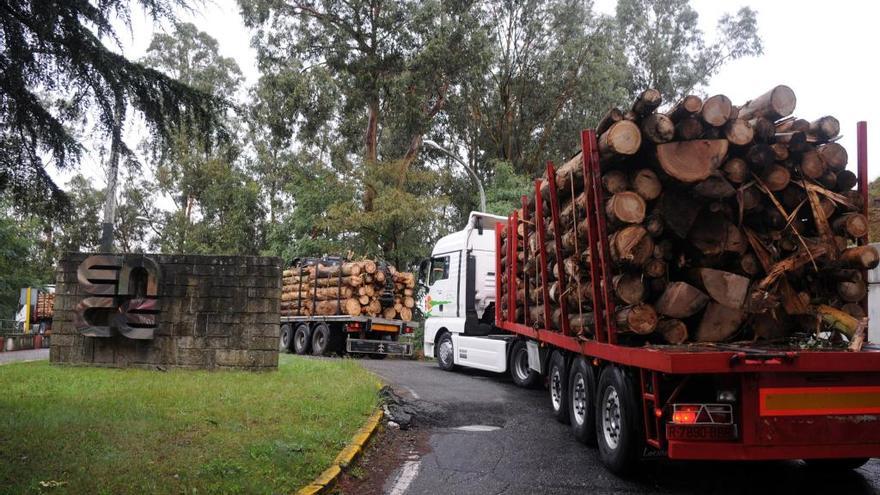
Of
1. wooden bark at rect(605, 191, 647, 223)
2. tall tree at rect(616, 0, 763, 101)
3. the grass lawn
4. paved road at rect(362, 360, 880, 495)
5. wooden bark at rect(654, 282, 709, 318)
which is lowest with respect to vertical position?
paved road at rect(362, 360, 880, 495)

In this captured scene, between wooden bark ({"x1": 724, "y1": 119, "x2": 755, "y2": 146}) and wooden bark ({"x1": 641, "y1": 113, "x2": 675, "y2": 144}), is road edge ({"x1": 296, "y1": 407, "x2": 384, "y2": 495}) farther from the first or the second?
wooden bark ({"x1": 724, "y1": 119, "x2": 755, "y2": 146})

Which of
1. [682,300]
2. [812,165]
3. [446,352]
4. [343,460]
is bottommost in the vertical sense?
[343,460]

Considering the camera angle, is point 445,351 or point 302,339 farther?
point 302,339

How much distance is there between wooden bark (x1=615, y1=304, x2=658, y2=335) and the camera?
6.04m

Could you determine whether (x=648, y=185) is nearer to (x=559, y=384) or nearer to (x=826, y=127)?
(x=826, y=127)

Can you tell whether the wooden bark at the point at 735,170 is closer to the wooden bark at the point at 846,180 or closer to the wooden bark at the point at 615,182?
the wooden bark at the point at 615,182

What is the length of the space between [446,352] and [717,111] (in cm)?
1052

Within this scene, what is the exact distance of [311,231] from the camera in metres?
28.7

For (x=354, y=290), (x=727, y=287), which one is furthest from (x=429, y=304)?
(x=727, y=287)

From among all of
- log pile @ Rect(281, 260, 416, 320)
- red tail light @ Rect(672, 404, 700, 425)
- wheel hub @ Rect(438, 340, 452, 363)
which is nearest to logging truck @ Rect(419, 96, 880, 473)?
red tail light @ Rect(672, 404, 700, 425)

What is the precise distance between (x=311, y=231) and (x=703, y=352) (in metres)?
24.5

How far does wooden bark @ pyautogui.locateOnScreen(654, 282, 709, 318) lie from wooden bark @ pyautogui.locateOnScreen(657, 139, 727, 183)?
36.1 inches

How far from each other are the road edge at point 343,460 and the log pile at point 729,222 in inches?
105

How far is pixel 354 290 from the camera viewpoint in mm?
19391
